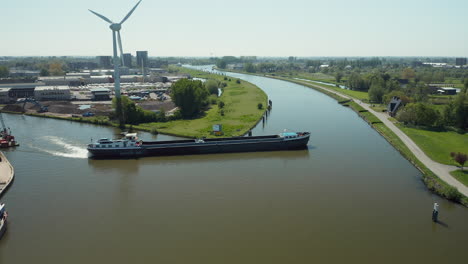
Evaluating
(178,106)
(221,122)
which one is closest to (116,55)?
(178,106)

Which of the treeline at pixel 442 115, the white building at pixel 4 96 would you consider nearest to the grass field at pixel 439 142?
the treeline at pixel 442 115

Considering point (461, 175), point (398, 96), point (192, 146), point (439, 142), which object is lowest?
point (461, 175)

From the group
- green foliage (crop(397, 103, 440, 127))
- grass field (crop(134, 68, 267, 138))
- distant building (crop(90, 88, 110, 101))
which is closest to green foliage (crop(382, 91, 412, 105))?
green foliage (crop(397, 103, 440, 127))

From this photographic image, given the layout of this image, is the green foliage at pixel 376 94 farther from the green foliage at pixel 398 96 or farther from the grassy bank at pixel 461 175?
the grassy bank at pixel 461 175

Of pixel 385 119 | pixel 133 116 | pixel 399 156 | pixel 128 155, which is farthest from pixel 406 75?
pixel 128 155

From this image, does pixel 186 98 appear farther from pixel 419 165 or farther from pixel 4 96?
pixel 4 96

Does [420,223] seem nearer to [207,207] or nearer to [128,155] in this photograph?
[207,207]
